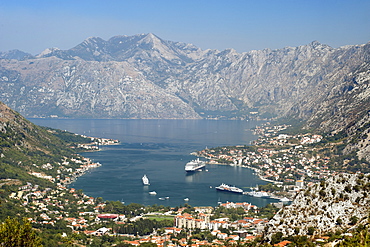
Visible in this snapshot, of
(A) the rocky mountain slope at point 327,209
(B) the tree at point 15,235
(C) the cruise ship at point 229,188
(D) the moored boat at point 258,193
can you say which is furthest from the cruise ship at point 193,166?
(B) the tree at point 15,235

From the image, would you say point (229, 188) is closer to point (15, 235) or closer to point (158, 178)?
point (158, 178)

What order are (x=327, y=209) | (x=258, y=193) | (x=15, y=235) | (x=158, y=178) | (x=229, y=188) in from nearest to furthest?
(x=15, y=235) → (x=327, y=209) → (x=258, y=193) → (x=229, y=188) → (x=158, y=178)

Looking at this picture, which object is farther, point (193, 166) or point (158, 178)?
point (193, 166)

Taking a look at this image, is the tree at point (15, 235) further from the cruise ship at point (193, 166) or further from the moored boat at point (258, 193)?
the cruise ship at point (193, 166)

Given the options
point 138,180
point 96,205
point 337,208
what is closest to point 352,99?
point 138,180

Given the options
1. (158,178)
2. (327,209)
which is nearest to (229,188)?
(158,178)

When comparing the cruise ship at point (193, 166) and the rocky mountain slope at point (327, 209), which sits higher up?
the rocky mountain slope at point (327, 209)

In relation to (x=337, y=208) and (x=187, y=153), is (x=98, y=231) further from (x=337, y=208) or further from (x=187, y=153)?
(x=187, y=153)

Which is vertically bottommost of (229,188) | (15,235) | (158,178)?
(229,188)

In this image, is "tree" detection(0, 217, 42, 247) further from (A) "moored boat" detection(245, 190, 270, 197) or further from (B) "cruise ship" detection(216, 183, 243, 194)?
(B) "cruise ship" detection(216, 183, 243, 194)

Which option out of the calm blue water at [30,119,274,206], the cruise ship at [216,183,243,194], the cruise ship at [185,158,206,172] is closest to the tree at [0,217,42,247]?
the calm blue water at [30,119,274,206]
